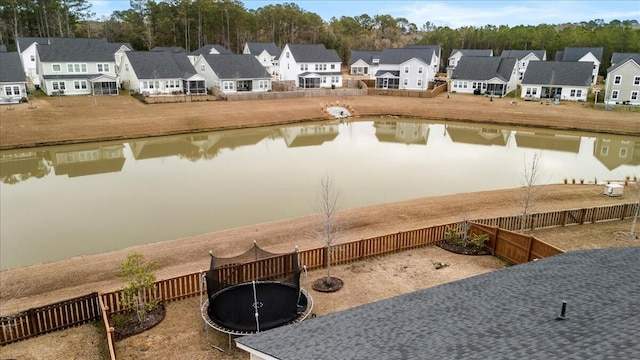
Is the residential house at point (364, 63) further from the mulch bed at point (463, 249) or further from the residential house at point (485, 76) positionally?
the mulch bed at point (463, 249)

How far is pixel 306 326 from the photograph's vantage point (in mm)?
8648

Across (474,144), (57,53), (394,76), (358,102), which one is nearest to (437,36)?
(394,76)

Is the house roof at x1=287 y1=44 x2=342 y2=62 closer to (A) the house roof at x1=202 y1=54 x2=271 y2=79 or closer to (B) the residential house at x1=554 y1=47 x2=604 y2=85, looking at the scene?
(A) the house roof at x1=202 y1=54 x2=271 y2=79

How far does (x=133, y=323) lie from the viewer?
12977mm

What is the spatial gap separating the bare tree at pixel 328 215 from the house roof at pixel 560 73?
4417 cm

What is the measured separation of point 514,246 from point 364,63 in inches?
2798

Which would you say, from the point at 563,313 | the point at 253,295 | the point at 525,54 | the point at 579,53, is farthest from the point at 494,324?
the point at 525,54

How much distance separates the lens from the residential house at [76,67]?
51.3 m

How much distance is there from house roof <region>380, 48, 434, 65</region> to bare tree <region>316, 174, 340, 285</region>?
144 feet

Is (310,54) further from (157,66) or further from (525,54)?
(525,54)

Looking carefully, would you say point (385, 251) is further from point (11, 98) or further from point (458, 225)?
point (11, 98)

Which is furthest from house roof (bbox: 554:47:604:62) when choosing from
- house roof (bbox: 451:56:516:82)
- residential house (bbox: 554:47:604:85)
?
house roof (bbox: 451:56:516:82)

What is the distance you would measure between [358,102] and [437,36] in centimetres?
6672

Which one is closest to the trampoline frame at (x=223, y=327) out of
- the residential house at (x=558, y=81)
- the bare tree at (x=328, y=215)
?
the bare tree at (x=328, y=215)
